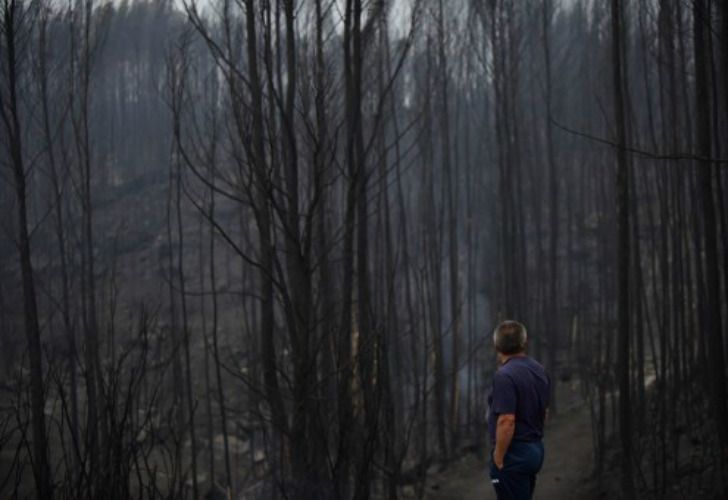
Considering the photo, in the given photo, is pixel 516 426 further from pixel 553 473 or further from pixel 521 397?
pixel 553 473

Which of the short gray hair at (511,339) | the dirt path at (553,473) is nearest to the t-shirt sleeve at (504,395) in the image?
the short gray hair at (511,339)

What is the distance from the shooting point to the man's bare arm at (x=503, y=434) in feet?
10.4


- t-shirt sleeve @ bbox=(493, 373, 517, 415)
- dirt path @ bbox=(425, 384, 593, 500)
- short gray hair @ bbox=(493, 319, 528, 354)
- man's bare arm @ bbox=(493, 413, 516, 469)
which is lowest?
dirt path @ bbox=(425, 384, 593, 500)

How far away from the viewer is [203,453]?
14.5m

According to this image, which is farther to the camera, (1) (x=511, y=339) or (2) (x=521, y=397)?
(1) (x=511, y=339)

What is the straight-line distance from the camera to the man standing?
3.19 meters

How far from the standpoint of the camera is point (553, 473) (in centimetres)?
973

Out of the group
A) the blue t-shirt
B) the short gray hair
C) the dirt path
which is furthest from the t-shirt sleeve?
the dirt path

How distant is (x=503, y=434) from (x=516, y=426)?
0.16m

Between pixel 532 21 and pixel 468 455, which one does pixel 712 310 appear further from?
pixel 532 21

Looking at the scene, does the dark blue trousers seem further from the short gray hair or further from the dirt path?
the dirt path

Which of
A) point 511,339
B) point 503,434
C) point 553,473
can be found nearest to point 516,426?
point 503,434

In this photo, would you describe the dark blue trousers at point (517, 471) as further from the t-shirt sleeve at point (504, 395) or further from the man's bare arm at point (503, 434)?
the t-shirt sleeve at point (504, 395)

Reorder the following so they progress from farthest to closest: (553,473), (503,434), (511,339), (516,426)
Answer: (553,473) → (511,339) → (516,426) → (503,434)
